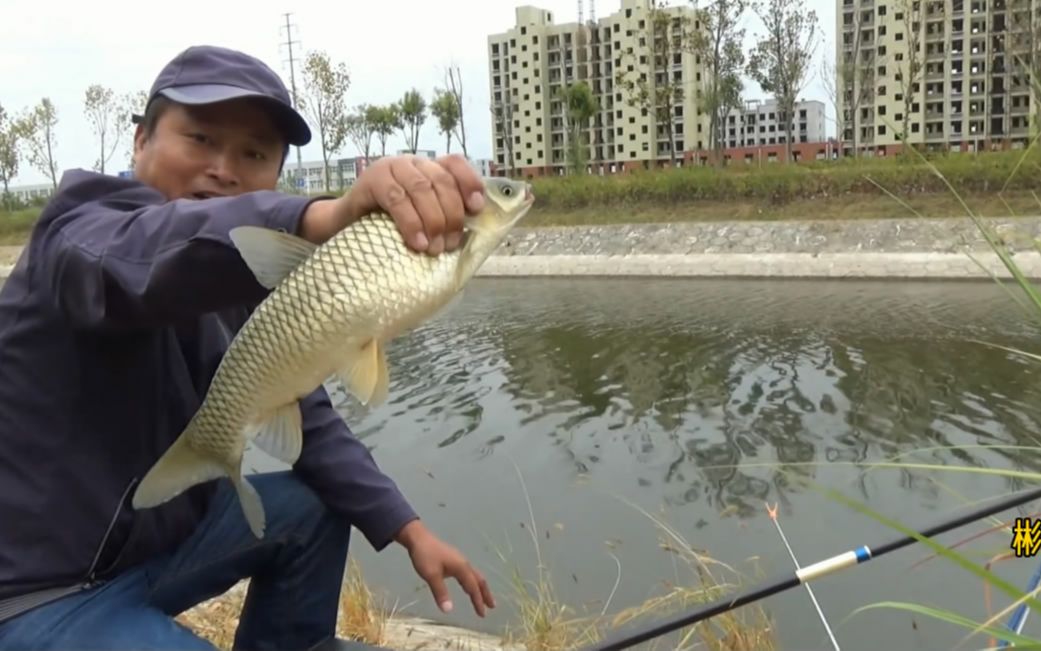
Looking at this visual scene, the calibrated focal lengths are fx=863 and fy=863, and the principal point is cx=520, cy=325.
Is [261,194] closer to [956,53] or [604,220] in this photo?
[604,220]

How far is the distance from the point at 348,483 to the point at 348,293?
928 millimetres

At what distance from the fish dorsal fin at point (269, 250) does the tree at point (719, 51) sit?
25394 mm

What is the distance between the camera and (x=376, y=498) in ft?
6.01

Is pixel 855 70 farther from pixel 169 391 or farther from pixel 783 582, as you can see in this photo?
pixel 169 391

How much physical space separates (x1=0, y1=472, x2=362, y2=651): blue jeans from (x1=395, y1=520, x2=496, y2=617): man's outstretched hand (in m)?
0.15

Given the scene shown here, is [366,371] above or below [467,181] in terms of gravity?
below

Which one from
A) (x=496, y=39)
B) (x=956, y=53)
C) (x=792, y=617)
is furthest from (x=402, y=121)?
(x=792, y=617)

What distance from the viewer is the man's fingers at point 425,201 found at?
0.96 meters

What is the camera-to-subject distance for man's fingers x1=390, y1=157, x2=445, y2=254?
96 centimetres

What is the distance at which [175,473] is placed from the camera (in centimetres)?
135

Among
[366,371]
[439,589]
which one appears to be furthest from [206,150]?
[439,589]

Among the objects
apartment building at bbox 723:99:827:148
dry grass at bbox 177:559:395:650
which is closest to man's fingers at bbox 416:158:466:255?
dry grass at bbox 177:559:395:650

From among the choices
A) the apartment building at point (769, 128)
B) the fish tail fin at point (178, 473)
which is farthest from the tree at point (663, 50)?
the fish tail fin at point (178, 473)

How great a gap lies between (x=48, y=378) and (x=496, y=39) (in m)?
45.4
